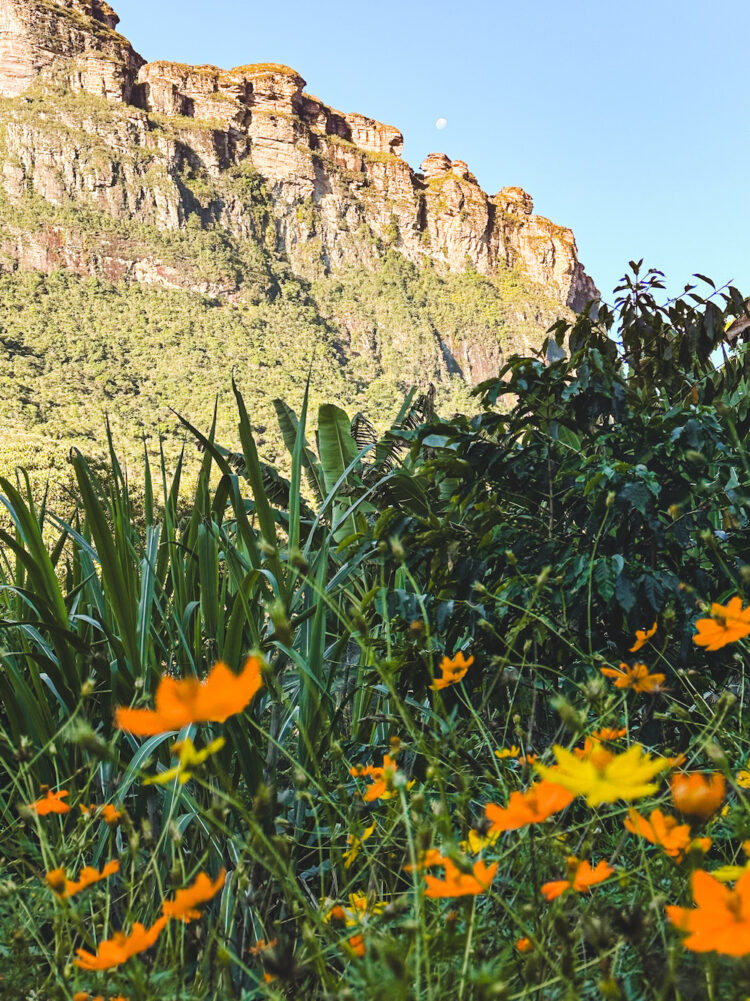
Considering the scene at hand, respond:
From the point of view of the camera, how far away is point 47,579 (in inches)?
49.0

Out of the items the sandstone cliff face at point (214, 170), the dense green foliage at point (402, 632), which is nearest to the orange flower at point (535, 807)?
the dense green foliage at point (402, 632)

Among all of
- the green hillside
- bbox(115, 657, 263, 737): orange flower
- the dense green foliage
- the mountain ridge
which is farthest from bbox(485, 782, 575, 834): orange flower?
the mountain ridge

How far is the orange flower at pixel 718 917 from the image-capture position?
1.03 ft

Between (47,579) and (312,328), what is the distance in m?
50.2

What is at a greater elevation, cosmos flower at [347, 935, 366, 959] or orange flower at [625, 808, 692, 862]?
orange flower at [625, 808, 692, 862]

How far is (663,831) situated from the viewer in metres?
0.52

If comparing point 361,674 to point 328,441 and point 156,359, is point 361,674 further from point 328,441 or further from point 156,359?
point 156,359

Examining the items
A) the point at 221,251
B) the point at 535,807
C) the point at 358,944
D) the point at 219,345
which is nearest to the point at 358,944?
the point at 358,944

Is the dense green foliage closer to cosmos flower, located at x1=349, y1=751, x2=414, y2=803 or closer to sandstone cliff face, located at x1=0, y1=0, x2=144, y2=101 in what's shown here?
cosmos flower, located at x1=349, y1=751, x2=414, y2=803

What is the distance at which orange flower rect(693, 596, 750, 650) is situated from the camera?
0.62 meters

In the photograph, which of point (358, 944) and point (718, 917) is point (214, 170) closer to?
point (358, 944)

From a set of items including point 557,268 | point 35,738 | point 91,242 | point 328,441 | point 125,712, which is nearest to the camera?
point 125,712

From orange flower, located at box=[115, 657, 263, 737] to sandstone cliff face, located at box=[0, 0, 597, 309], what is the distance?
50.1 m

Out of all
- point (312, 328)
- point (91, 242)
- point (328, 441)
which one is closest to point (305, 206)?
point (312, 328)
